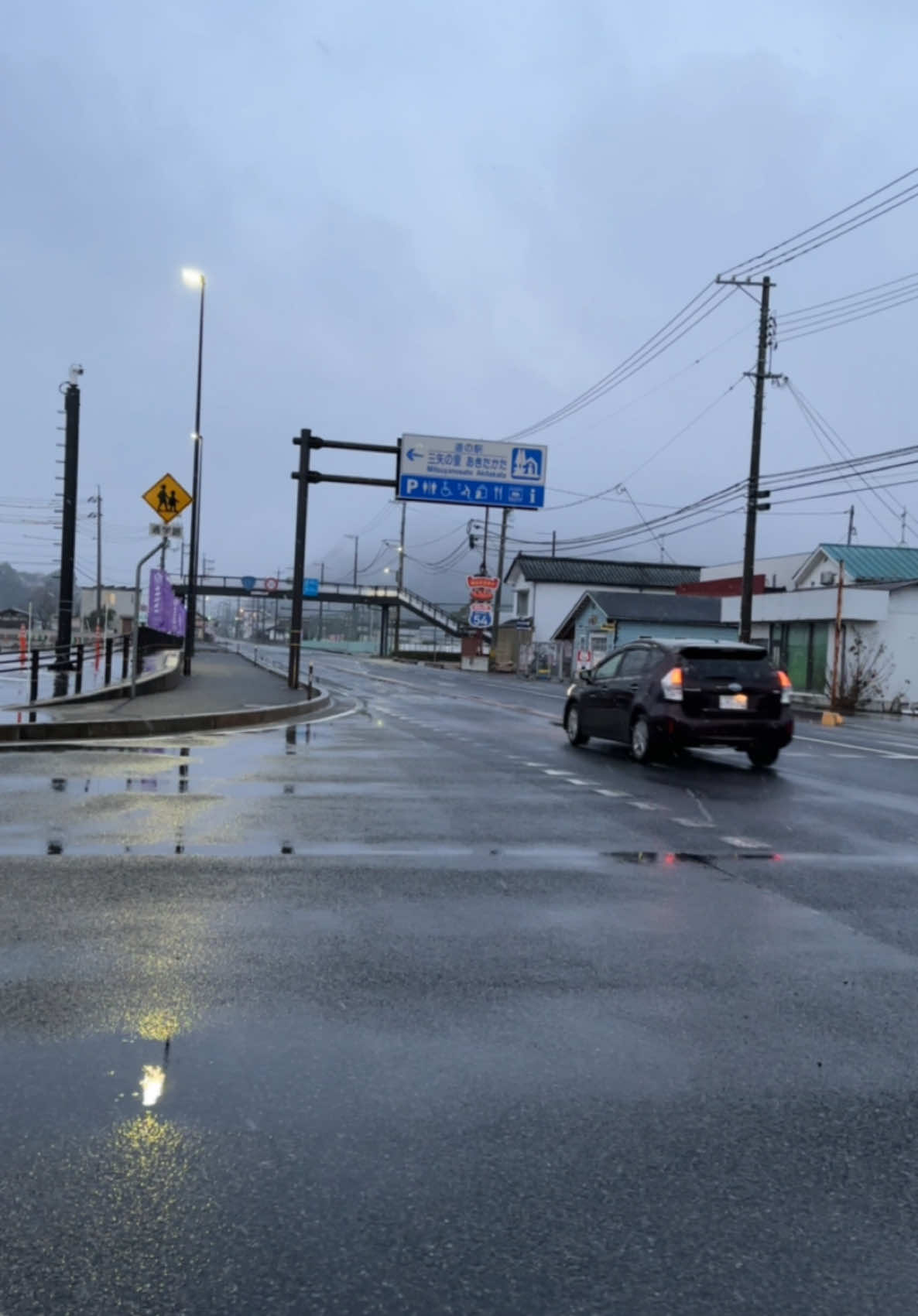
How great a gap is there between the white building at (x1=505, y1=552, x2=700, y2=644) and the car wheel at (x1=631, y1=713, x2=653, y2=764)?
63.1m

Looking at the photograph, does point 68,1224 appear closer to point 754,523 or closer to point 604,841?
point 604,841

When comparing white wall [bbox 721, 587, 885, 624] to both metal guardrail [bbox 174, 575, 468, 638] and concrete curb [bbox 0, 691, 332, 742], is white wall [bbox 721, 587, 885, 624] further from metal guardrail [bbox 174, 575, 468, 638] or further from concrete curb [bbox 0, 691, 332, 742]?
metal guardrail [bbox 174, 575, 468, 638]

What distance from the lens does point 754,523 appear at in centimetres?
3434

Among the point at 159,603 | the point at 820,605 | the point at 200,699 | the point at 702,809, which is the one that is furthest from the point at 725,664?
the point at 159,603

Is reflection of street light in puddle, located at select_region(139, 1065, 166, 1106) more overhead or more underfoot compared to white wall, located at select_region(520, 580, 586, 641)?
more underfoot

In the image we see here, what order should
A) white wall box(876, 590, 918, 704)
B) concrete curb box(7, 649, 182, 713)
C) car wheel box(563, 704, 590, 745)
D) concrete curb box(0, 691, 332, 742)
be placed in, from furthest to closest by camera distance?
1. white wall box(876, 590, 918, 704)
2. concrete curb box(7, 649, 182, 713)
3. car wheel box(563, 704, 590, 745)
4. concrete curb box(0, 691, 332, 742)

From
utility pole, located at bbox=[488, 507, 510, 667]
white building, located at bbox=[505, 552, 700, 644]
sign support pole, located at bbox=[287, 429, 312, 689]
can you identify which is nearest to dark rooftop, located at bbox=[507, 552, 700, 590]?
white building, located at bbox=[505, 552, 700, 644]

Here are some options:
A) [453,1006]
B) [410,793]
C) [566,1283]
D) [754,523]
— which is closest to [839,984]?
[453,1006]

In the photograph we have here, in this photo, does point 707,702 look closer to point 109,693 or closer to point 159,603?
point 109,693

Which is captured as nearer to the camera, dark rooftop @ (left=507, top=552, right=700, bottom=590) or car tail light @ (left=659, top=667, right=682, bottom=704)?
car tail light @ (left=659, top=667, right=682, bottom=704)

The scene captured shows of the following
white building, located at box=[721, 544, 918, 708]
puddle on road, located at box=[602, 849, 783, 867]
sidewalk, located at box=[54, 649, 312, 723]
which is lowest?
puddle on road, located at box=[602, 849, 783, 867]

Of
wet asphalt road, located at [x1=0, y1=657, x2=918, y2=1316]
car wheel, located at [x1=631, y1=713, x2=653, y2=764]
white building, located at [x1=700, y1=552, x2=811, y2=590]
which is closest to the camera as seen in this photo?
wet asphalt road, located at [x1=0, y1=657, x2=918, y2=1316]

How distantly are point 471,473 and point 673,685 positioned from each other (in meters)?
20.0

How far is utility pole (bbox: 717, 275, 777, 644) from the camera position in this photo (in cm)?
3456
